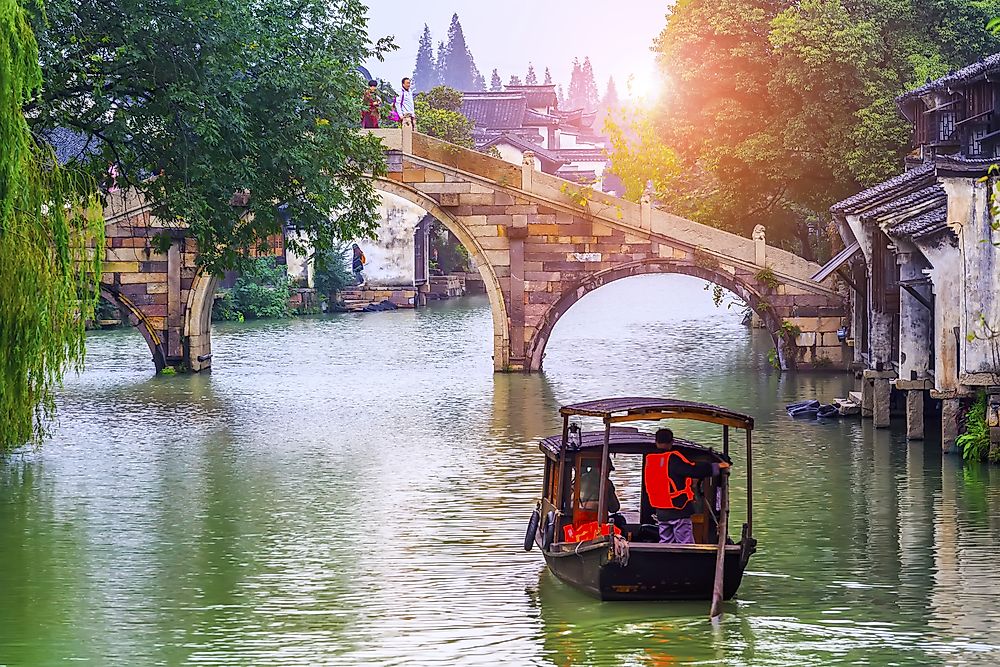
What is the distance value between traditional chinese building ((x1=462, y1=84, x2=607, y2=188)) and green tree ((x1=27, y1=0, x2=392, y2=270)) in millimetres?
51092

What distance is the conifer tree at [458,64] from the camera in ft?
550

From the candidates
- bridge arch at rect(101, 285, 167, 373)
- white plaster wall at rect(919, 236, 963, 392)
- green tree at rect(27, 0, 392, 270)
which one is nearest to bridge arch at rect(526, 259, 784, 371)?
bridge arch at rect(101, 285, 167, 373)

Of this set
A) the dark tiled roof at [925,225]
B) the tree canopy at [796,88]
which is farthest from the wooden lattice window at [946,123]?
the tree canopy at [796,88]

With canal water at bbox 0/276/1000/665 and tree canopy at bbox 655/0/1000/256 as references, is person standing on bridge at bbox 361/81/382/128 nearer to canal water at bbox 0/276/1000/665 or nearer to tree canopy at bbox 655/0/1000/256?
canal water at bbox 0/276/1000/665

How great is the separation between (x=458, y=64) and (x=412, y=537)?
155805 millimetres

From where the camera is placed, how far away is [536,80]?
17075cm

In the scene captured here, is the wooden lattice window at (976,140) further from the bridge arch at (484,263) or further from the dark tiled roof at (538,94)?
the dark tiled roof at (538,94)

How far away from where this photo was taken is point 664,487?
13.2 m

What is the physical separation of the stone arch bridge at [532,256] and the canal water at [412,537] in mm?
1687

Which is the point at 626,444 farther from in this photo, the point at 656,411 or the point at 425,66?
the point at 425,66

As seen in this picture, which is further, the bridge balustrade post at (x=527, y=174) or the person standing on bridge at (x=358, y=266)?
the person standing on bridge at (x=358, y=266)

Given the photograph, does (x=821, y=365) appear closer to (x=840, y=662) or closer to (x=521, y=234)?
(x=521, y=234)

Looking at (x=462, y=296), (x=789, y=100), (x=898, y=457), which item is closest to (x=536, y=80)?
(x=462, y=296)

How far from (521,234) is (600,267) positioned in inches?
70.6
